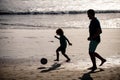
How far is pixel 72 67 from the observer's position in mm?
11367

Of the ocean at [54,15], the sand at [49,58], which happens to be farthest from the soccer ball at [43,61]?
the ocean at [54,15]

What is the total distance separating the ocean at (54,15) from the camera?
83.2ft

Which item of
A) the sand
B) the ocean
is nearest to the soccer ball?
the sand

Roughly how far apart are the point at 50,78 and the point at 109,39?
8030 mm

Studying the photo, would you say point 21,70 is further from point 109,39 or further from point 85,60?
point 109,39

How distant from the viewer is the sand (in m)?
10.1

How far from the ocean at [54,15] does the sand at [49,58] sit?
568 centimetres

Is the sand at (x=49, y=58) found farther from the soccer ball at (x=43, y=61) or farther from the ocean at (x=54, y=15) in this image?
the ocean at (x=54, y=15)

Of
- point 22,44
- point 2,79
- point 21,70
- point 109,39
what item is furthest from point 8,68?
point 109,39

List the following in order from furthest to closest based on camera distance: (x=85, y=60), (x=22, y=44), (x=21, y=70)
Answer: (x=22, y=44), (x=85, y=60), (x=21, y=70)

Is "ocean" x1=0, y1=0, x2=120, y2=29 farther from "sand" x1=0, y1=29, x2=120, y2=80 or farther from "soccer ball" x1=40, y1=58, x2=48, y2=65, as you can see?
"soccer ball" x1=40, y1=58, x2=48, y2=65

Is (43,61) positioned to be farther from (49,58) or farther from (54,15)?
(54,15)

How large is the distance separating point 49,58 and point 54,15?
22.2 metres

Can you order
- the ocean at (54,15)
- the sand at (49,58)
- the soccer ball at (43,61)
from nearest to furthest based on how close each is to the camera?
1. the sand at (49,58)
2. the soccer ball at (43,61)
3. the ocean at (54,15)
